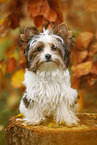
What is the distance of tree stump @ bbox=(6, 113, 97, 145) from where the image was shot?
1.57m

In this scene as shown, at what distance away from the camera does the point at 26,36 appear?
165 cm

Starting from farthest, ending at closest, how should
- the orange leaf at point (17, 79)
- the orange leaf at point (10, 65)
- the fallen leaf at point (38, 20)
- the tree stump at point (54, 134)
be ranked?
the orange leaf at point (10, 65), the orange leaf at point (17, 79), the fallen leaf at point (38, 20), the tree stump at point (54, 134)

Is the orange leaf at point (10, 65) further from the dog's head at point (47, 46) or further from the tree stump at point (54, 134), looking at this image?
the tree stump at point (54, 134)

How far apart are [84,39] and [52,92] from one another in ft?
1.91

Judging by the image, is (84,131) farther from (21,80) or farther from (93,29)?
(93,29)

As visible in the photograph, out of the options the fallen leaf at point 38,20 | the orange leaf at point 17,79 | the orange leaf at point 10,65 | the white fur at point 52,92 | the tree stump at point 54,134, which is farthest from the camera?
the orange leaf at point 10,65

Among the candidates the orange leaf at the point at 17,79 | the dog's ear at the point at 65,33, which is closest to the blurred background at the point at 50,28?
the orange leaf at the point at 17,79

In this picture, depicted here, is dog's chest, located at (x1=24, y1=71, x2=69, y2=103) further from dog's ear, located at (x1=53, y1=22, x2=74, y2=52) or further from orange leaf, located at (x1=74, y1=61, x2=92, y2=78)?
dog's ear, located at (x1=53, y1=22, x2=74, y2=52)

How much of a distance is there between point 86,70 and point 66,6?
2.28 feet

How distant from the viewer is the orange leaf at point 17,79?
6.43 feet

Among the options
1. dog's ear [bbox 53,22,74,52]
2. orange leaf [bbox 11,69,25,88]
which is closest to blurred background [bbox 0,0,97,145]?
orange leaf [bbox 11,69,25,88]

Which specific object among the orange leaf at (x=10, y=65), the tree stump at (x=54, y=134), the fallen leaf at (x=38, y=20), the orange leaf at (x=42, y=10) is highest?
the orange leaf at (x=42, y=10)

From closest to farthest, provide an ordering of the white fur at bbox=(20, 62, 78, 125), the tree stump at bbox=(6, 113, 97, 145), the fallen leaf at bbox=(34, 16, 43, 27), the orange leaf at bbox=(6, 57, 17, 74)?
the tree stump at bbox=(6, 113, 97, 145) → the white fur at bbox=(20, 62, 78, 125) → the fallen leaf at bbox=(34, 16, 43, 27) → the orange leaf at bbox=(6, 57, 17, 74)

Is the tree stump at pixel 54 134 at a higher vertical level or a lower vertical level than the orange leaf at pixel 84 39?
lower
